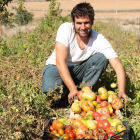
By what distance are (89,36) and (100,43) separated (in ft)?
0.71

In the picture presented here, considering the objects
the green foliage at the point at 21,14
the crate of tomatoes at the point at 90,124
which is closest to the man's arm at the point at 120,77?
the crate of tomatoes at the point at 90,124

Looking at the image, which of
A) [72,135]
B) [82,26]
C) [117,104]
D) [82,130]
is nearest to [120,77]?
[117,104]

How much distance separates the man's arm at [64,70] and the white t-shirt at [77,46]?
0.31 feet

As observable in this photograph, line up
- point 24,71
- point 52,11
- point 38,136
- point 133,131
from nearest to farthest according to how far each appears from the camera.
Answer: point 38,136 → point 133,131 → point 24,71 → point 52,11

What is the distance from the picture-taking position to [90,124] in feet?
7.80

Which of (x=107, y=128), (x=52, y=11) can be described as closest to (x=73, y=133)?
(x=107, y=128)

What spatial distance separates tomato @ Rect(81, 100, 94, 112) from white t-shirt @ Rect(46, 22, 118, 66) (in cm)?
93

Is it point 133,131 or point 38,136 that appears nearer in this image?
point 38,136

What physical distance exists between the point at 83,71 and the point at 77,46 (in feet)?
1.74

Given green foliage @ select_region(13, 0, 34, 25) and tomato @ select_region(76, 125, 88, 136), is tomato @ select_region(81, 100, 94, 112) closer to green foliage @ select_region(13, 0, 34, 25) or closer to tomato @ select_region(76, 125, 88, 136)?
tomato @ select_region(76, 125, 88, 136)

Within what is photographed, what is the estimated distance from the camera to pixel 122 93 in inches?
122

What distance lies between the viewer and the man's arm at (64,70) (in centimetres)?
307

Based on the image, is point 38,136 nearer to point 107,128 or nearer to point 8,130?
point 8,130

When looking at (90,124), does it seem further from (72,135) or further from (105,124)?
(72,135)
